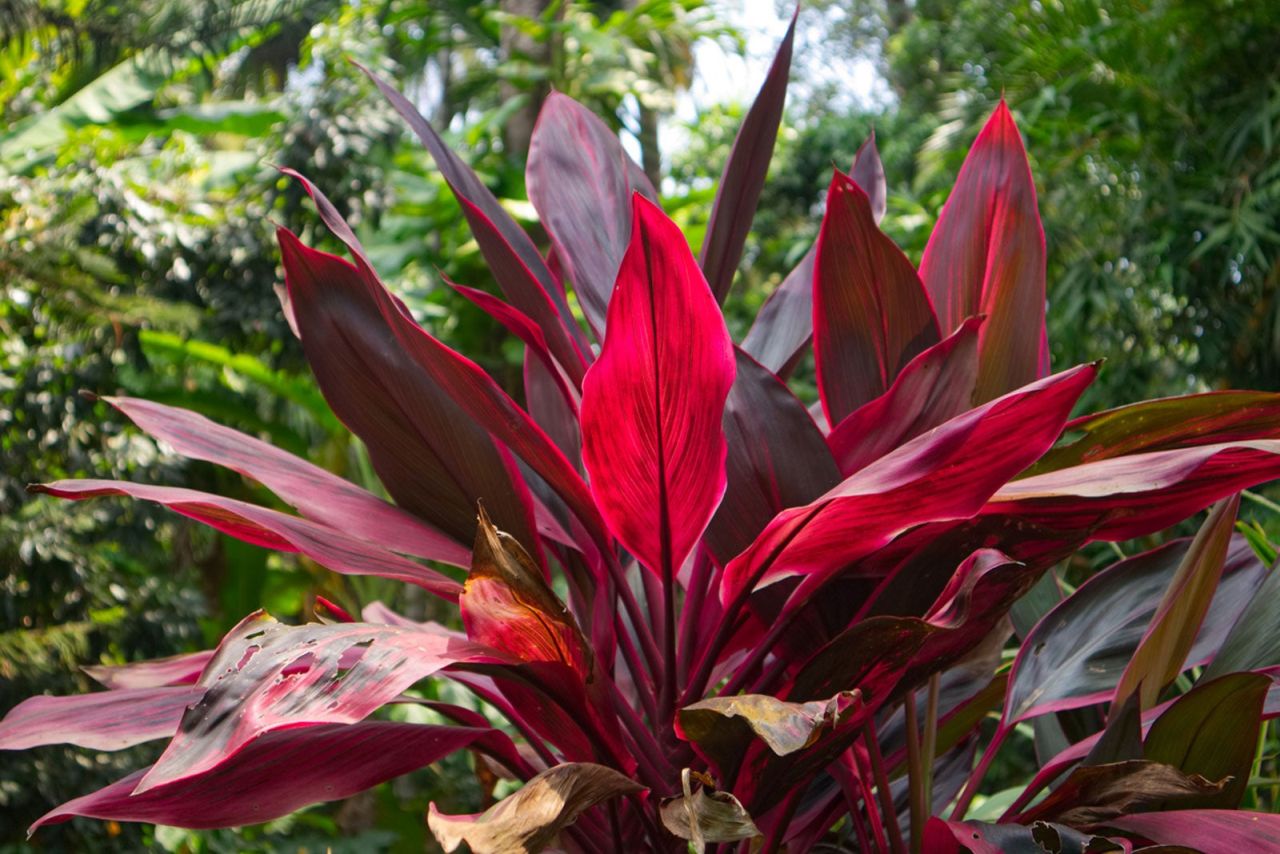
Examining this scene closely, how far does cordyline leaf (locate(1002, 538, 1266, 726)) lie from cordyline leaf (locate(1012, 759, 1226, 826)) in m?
0.09

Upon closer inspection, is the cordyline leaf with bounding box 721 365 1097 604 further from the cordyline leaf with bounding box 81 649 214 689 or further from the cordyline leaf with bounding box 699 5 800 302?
the cordyline leaf with bounding box 81 649 214 689

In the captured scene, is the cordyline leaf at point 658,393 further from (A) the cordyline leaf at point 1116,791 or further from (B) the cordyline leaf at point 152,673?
(B) the cordyline leaf at point 152,673

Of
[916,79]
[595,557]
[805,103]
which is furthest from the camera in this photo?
[805,103]

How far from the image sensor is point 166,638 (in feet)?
6.70

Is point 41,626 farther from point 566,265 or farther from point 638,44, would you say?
point 638,44

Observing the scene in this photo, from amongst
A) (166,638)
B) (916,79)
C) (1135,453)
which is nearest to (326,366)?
(1135,453)

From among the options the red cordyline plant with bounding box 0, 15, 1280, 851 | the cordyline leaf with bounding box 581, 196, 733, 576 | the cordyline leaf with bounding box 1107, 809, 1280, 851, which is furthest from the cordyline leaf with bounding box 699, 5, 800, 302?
the cordyline leaf with bounding box 1107, 809, 1280, 851

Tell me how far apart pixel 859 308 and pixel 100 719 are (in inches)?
21.5

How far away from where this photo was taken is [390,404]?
0.72 m

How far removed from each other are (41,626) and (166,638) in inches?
8.4

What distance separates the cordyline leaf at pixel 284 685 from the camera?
0.47 m

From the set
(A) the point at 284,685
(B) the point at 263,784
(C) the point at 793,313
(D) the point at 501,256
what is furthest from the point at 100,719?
(C) the point at 793,313

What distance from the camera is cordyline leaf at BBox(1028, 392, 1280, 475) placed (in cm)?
61

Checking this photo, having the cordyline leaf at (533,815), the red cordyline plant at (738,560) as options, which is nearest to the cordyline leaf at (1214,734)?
the red cordyline plant at (738,560)
